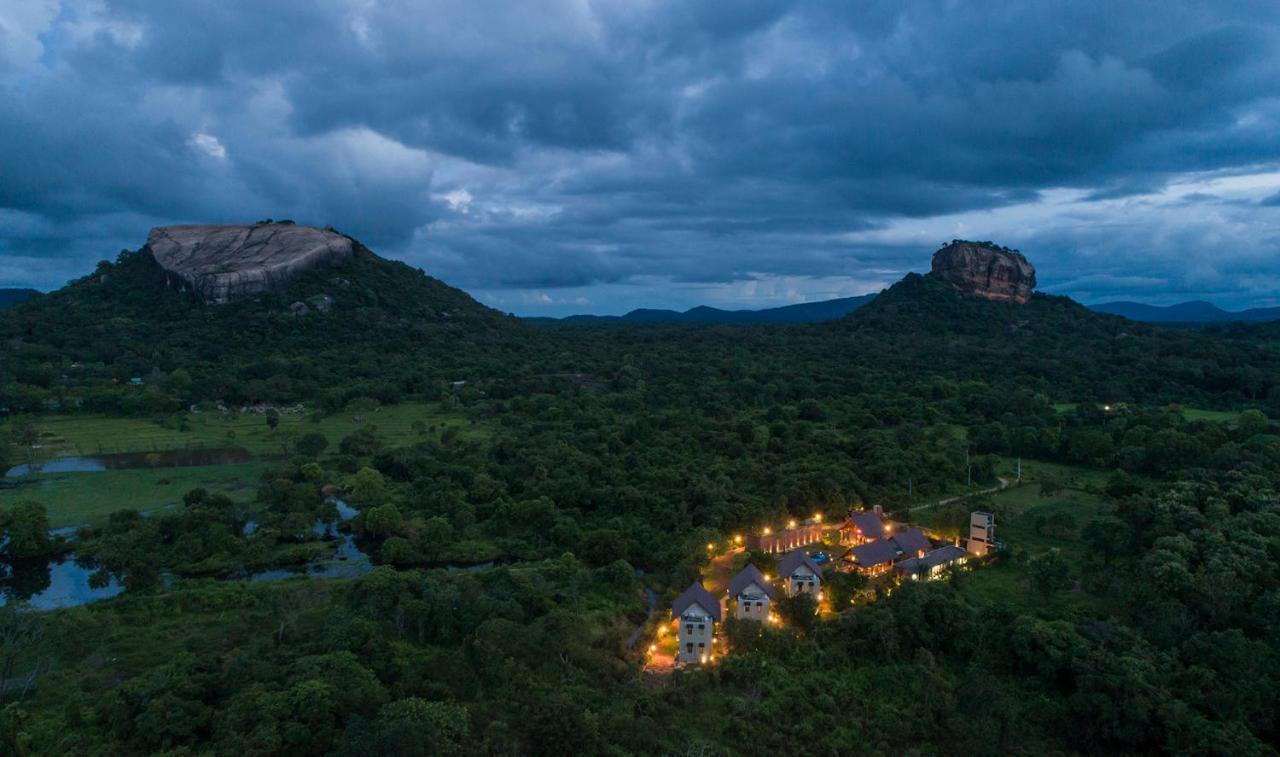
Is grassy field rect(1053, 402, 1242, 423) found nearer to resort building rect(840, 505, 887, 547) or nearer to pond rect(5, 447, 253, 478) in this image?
resort building rect(840, 505, 887, 547)

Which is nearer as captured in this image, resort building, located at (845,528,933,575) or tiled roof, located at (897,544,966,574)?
tiled roof, located at (897,544,966,574)

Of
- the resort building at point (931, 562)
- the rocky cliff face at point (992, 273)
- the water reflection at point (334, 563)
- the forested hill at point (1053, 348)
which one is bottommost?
the water reflection at point (334, 563)

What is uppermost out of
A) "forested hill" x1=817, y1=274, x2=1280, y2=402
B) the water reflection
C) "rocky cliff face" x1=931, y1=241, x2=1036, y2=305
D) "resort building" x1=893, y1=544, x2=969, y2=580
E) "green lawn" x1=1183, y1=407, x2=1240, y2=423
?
"rocky cliff face" x1=931, y1=241, x2=1036, y2=305

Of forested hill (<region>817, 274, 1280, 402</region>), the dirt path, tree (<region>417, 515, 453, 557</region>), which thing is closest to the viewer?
tree (<region>417, 515, 453, 557</region>)

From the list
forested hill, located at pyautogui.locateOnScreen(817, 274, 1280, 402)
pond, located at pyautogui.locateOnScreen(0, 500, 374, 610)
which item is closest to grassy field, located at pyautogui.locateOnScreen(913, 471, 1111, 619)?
pond, located at pyautogui.locateOnScreen(0, 500, 374, 610)

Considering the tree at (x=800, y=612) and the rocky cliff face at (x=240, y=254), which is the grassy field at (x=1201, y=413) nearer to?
the tree at (x=800, y=612)

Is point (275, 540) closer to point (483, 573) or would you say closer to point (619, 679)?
point (483, 573)

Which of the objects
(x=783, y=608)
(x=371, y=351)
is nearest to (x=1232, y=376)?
(x=783, y=608)

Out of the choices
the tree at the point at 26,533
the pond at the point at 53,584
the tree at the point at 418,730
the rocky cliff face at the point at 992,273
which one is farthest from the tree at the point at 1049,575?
the rocky cliff face at the point at 992,273
